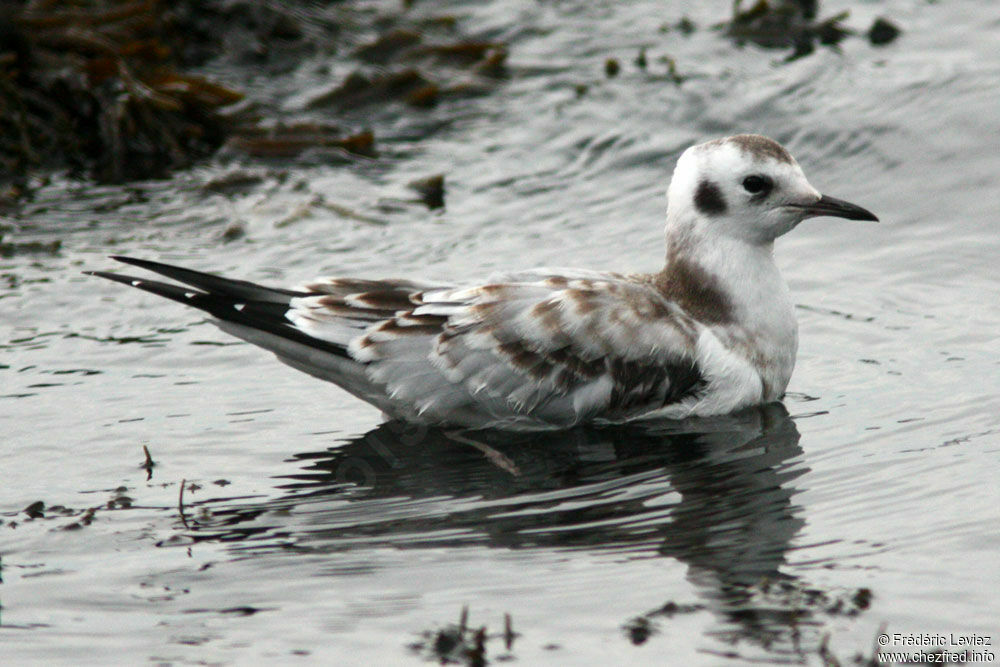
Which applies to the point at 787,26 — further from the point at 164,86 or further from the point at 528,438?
the point at 528,438

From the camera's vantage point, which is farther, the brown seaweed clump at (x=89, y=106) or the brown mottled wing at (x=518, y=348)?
the brown seaweed clump at (x=89, y=106)

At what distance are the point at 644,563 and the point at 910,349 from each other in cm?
268

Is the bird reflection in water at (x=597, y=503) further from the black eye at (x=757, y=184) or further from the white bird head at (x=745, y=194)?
the black eye at (x=757, y=184)

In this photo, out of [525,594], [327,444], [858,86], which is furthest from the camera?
[858,86]

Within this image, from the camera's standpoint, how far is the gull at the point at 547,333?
22.9 ft

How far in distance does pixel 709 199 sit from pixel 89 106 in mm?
5112

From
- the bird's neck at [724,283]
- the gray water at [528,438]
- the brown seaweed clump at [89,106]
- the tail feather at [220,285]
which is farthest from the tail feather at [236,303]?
the brown seaweed clump at [89,106]

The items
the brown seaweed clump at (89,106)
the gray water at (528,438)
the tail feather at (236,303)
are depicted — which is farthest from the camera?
the brown seaweed clump at (89,106)

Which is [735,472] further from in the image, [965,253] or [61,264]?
[61,264]

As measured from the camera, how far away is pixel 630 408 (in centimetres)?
712

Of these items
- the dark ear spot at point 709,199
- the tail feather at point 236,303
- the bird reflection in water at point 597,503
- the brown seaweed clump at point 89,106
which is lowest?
the bird reflection in water at point 597,503

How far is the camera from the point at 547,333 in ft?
22.8

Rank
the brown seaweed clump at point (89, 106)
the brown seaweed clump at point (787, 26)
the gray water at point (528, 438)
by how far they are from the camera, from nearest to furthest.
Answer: the gray water at point (528, 438), the brown seaweed clump at point (89, 106), the brown seaweed clump at point (787, 26)

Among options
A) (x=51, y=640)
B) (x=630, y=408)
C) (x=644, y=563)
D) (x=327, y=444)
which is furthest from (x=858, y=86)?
(x=51, y=640)
